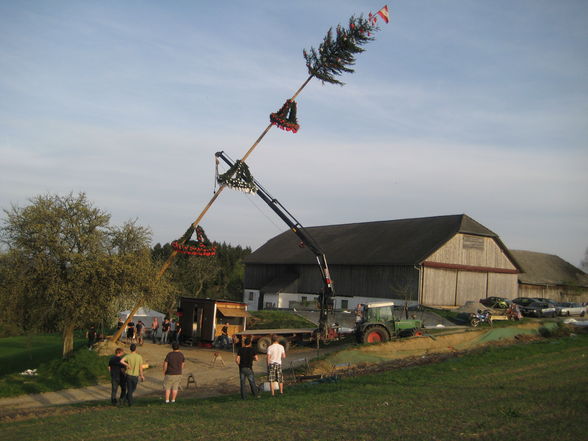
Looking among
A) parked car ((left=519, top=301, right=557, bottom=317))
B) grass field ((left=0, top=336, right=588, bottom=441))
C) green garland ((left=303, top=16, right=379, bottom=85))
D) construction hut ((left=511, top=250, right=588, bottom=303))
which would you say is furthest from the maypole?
construction hut ((left=511, top=250, right=588, bottom=303))

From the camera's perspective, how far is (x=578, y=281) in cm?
5609

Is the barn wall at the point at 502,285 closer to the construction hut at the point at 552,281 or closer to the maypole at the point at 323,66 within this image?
the construction hut at the point at 552,281

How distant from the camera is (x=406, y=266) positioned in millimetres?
42094

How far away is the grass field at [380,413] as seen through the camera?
32.1ft

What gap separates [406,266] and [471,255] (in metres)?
6.45

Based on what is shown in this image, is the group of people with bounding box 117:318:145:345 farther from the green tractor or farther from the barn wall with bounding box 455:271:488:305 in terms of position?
the barn wall with bounding box 455:271:488:305

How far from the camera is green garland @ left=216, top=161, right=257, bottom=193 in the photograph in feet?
85.5

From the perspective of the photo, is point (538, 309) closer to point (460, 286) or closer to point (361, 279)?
point (460, 286)

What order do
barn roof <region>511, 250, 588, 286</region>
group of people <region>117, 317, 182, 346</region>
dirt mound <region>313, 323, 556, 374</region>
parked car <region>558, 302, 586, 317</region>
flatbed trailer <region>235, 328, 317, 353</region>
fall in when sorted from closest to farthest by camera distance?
dirt mound <region>313, 323, 556, 374</region> < flatbed trailer <region>235, 328, 317, 353</region> < group of people <region>117, 317, 182, 346</region> < parked car <region>558, 302, 586, 317</region> < barn roof <region>511, 250, 588, 286</region>

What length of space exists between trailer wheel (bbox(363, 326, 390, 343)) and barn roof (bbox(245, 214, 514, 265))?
16045 millimetres

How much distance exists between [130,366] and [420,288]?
95.8ft

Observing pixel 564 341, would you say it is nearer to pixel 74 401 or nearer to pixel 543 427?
pixel 543 427

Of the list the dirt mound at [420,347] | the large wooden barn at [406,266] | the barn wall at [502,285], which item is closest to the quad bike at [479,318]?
the dirt mound at [420,347]

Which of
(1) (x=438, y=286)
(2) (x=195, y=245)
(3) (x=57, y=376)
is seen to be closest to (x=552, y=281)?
(1) (x=438, y=286)
